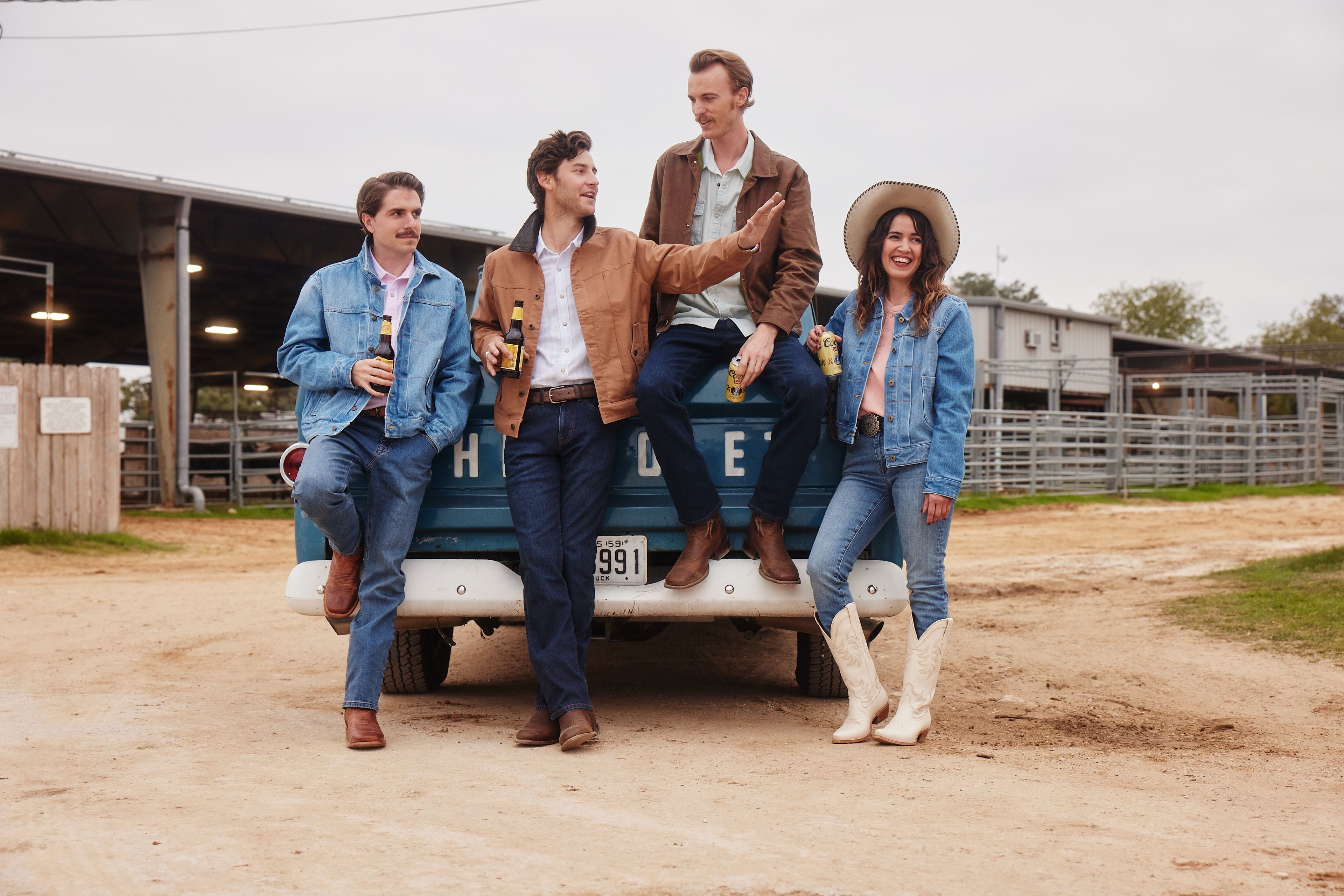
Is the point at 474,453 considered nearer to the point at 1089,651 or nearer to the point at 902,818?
the point at 902,818

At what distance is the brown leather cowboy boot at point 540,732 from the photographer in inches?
162

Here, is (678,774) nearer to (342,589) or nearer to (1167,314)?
(342,589)

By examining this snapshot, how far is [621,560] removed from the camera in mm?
4371

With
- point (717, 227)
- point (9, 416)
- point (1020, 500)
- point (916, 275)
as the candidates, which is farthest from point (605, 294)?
point (1020, 500)

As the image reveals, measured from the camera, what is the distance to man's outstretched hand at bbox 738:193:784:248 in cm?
399

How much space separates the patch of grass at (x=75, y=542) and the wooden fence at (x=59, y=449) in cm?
23

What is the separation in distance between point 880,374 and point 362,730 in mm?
2309

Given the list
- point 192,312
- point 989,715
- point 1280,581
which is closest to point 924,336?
point 989,715

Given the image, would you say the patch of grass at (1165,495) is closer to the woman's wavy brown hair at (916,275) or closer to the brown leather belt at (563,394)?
the woman's wavy brown hair at (916,275)

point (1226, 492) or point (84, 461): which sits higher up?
point (84, 461)

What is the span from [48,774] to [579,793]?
5.62 feet

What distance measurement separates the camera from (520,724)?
4625mm

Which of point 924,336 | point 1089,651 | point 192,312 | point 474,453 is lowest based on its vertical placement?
point 1089,651

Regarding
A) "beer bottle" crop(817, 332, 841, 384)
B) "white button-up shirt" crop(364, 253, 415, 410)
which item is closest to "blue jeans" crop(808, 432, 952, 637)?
"beer bottle" crop(817, 332, 841, 384)
